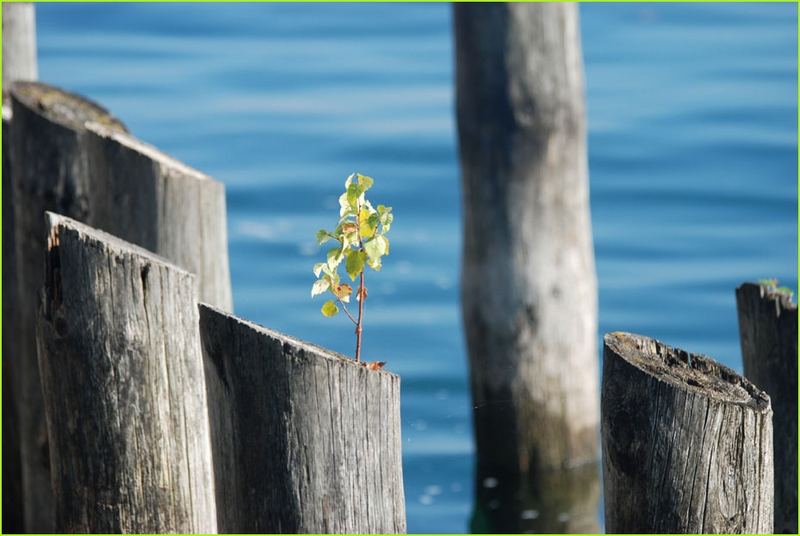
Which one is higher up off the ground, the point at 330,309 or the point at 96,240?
the point at 96,240

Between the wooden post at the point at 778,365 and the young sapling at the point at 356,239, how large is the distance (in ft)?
4.17

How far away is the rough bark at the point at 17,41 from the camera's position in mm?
5141

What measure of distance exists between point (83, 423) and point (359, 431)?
2.14ft

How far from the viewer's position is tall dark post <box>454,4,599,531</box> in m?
6.08

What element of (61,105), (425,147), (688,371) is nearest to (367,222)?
(688,371)

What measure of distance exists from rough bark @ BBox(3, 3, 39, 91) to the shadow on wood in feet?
9.98

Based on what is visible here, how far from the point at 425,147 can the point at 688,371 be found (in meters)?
8.25

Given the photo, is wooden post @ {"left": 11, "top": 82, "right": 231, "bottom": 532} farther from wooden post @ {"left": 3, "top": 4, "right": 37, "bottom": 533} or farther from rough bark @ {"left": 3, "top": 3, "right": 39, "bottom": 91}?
rough bark @ {"left": 3, "top": 3, "right": 39, "bottom": 91}

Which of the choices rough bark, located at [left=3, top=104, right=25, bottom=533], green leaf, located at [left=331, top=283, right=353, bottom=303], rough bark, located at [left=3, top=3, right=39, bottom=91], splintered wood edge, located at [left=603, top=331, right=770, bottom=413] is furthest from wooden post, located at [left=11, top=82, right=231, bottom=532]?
splintered wood edge, located at [left=603, top=331, right=770, bottom=413]

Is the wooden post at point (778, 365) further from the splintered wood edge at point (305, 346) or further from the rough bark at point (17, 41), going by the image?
the rough bark at point (17, 41)

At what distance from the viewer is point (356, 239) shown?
261 cm

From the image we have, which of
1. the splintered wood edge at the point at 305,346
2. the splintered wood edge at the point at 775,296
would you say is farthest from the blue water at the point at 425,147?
the splintered wood edge at the point at 305,346

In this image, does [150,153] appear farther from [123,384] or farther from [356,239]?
[356,239]

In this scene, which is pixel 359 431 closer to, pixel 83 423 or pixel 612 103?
pixel 83 423
